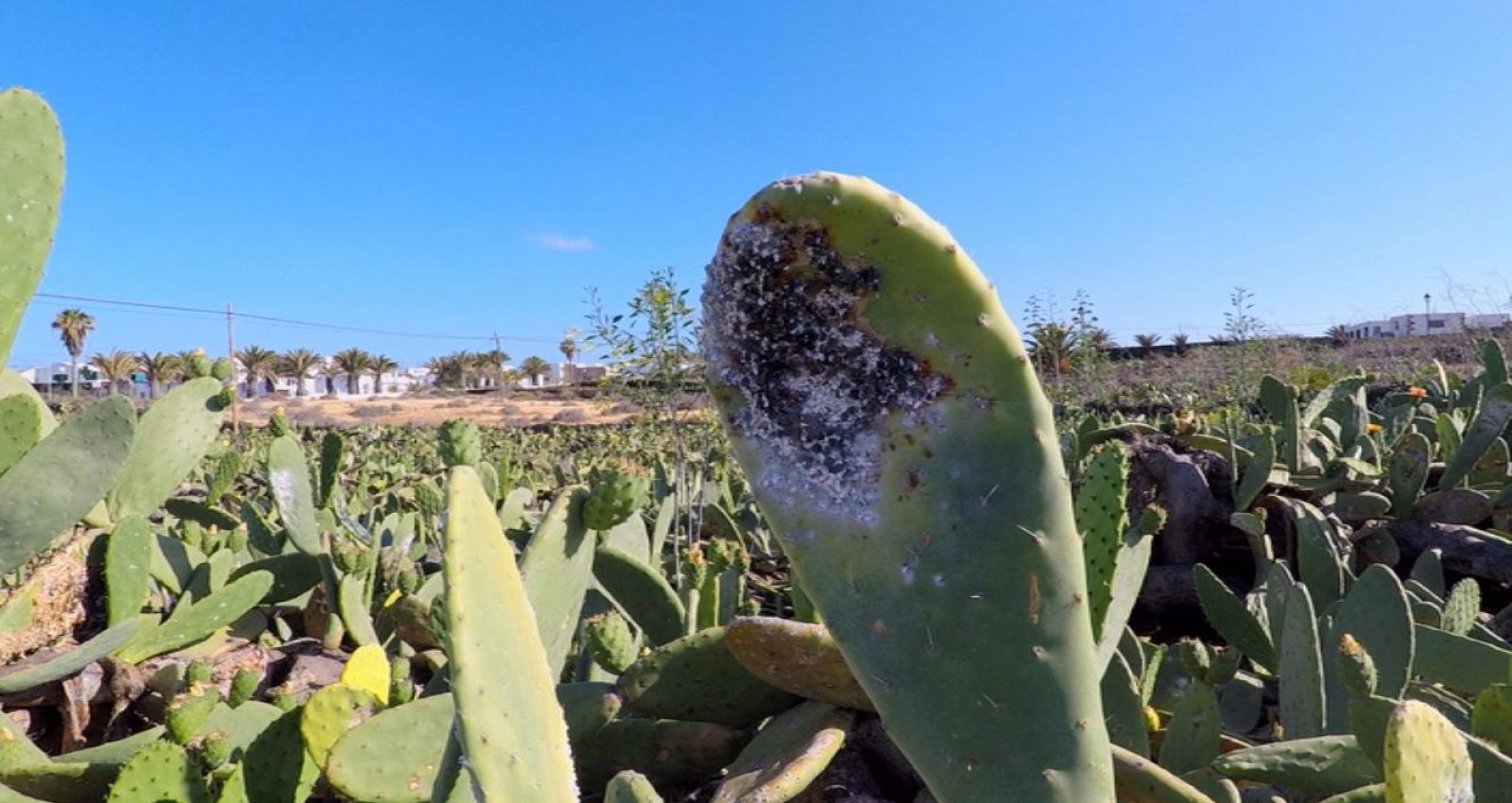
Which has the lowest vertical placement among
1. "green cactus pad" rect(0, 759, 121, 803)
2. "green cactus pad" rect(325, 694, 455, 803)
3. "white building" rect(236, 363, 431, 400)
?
"green cactus pad" rect(0, 759, 121, 803)

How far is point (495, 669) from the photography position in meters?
1.00

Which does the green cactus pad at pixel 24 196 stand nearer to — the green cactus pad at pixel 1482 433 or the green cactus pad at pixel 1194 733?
the green cactus pad at pixel 1194 733

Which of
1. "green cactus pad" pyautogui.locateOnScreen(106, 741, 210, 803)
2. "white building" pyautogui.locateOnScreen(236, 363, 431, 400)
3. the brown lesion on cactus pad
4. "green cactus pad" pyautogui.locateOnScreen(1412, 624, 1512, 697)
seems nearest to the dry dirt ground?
"white building" pyautogui.locateOnScreen(236, 363, 431, 400)

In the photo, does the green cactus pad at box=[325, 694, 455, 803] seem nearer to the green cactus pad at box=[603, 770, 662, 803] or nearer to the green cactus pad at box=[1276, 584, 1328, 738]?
the green cactus pad at box=[603, 770, 662, 803]

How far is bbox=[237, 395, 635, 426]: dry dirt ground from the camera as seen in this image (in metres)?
27.3

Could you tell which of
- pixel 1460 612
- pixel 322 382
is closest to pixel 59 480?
pixel 1460 612

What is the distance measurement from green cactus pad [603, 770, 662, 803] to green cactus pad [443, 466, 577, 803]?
0.06m

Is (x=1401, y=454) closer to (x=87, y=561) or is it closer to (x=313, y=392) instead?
(x=87, y=561)

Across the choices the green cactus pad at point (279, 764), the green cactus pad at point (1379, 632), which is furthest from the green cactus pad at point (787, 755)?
the green cactus pad at point (1379, 632)

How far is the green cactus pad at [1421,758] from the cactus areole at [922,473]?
0.86 feet

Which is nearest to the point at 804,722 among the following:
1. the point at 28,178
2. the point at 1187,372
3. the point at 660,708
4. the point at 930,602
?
the point at 660,708

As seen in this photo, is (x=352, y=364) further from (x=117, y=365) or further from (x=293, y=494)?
(x=293, y=494)

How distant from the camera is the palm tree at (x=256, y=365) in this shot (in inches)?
1756

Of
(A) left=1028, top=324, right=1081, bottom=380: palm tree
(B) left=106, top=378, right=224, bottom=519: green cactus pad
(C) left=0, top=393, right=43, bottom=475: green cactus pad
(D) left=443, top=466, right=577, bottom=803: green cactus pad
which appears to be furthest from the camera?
(A) left=1028, top=324, right=1081, bottom=380: palm tree
